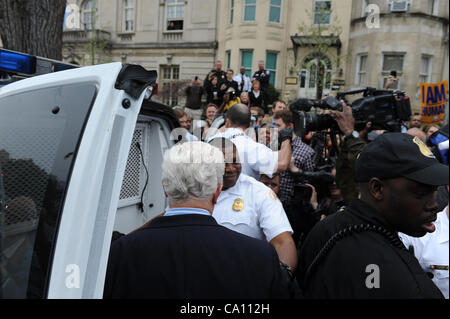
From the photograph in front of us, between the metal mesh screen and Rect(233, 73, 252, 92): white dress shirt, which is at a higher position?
Rect(233, 73, 252, 92): white dress shirt

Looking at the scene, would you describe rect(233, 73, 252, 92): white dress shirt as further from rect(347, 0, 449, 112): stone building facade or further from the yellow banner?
the yellow banner

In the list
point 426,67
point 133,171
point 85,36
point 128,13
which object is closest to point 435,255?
point 133,171

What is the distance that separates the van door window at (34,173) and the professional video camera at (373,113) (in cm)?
229

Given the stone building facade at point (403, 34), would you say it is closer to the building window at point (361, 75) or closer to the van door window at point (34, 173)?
the building window at point (361, 75)

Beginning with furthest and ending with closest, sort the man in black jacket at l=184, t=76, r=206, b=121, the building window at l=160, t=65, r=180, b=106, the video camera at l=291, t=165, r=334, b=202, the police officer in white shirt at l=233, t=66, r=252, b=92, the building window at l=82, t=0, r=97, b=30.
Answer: the police officer in white shirt at l=233, t=66, r=252, b=92, the man in black jacket at l=184, t=76, r=206, b=121, the building window at l=160, t=65, r=180, b=106, the video camera at l=291, t=165, r=334, b=202, the building window at l=82, t=0, r=97, b=30

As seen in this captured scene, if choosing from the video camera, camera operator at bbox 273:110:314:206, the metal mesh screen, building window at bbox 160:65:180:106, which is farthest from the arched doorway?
the metal mesh screen

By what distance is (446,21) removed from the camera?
27.5 ft

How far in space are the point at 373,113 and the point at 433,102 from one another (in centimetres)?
552

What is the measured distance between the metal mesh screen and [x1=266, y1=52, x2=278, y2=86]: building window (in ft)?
14.4

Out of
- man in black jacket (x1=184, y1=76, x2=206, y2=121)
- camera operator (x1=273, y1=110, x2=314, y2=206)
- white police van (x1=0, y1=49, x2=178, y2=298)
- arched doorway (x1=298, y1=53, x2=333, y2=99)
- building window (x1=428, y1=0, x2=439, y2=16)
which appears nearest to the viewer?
white police van (x1=0, y1=49, x2=178, y2=298)

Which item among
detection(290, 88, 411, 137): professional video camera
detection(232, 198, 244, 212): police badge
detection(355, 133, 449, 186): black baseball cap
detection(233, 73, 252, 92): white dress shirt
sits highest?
detection(233, 73, 252, 92): white dress shirt

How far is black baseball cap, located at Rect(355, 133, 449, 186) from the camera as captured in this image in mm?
1231

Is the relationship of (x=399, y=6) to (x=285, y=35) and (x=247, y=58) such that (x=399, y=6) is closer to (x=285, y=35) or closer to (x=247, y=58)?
(x=285, y=35)

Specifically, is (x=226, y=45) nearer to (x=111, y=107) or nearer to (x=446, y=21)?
(x=111, y=107)
